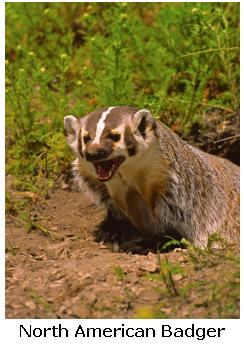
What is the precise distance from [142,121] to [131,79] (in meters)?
1.36

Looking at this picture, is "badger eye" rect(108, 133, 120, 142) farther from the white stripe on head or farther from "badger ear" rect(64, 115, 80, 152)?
"badger ear" rect(64, 115, 80, 152)

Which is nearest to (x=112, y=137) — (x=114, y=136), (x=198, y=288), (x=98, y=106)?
(x=114, y=136)

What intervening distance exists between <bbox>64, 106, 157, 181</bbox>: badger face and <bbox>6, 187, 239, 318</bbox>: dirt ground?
513mm

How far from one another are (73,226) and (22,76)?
1165 millimetres

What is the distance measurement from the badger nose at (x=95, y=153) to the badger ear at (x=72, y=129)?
401 millimetres

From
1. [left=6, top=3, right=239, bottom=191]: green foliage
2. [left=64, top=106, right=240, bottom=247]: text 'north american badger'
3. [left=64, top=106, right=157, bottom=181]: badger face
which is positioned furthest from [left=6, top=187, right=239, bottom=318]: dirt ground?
[left=6, top=3, right=239, bottom=191]: green foliage

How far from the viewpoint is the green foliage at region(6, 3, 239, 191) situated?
4.99m

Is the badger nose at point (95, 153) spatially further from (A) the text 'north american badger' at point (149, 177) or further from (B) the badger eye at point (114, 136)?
(B) the badger eye at point (114, 136)

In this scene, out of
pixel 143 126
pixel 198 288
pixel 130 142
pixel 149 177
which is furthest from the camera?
pixel 149 177

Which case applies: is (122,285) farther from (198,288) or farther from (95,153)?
(95,153)

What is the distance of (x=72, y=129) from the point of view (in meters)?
4.10

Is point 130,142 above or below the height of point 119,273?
above
